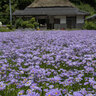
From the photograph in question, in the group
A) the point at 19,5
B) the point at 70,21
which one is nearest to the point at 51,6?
the point at 70,21

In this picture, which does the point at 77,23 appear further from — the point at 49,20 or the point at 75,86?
the point at 75,86

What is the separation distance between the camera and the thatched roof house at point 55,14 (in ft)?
A: 88.2

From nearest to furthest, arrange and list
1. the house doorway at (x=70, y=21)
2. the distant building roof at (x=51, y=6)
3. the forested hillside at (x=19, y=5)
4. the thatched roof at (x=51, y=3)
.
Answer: the house doorway at (x=70, y=21), the distant building roof at (x=51, y=6), the thatched roof at (x=51, y=3), the forested hillside at (x=19, y=5)

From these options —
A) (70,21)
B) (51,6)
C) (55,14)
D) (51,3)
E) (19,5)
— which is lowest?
(70,21)

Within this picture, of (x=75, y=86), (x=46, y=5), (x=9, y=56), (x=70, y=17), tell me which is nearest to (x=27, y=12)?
(x=46, y=5)

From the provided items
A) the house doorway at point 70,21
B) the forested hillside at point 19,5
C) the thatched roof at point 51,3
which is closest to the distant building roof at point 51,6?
the thatched roof at point 51,3

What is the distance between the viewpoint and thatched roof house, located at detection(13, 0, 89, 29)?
88.2 ft

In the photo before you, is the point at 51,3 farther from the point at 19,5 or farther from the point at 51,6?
the point at 19,5

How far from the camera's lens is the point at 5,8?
39344 mm

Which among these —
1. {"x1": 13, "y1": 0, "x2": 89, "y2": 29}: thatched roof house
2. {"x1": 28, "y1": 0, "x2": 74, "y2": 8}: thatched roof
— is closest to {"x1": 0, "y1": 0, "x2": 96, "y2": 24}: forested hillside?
{"x1": 28, "y1": 0, "x2": 74, "y2": 8}: thatched roof

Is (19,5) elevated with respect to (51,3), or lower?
lower

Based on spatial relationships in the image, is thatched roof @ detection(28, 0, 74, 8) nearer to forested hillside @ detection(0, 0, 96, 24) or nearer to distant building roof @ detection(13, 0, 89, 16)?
distant building roof @ detection(13, 0, 89, 16)

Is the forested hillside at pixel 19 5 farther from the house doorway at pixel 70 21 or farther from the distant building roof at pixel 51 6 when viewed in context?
the house doorway at pixel 70 21

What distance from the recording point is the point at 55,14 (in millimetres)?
26719
